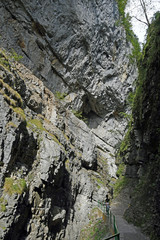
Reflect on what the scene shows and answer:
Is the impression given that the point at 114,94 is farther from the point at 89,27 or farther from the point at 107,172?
the point at 107,172

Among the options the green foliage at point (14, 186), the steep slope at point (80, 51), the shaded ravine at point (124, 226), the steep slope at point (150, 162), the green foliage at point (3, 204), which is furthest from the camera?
the steep slope at point (80, 51)

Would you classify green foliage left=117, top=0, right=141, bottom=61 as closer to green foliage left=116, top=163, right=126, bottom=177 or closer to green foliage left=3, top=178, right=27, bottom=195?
green foliage left=116, top=163, right=126, bottom=177

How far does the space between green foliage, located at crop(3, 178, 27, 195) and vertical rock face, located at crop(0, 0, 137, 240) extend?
52 mm

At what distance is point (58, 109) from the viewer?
674 inches

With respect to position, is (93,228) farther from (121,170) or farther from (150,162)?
(121,170)

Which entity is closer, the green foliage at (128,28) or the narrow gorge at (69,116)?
the narrow gorge at (69,116)

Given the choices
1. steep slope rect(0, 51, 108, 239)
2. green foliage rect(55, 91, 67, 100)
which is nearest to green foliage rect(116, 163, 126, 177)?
steep slope rect(0, 51, 108, 239)

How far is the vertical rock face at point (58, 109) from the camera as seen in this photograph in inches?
324

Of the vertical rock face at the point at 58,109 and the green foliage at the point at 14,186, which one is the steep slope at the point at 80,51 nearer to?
the vertical rock face at the point at 58,109

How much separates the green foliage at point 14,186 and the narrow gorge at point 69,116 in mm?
50

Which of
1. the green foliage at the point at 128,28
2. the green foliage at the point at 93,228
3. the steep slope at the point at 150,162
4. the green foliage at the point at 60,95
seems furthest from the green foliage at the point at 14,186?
the green foliage at the point at 128,28

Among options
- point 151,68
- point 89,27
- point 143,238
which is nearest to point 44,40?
point 89,27

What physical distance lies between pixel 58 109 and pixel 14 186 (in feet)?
34.9

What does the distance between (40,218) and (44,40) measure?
19166 millimetres
